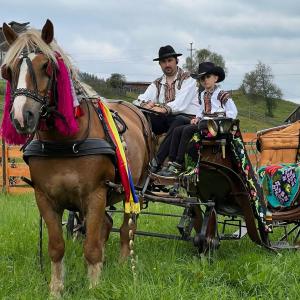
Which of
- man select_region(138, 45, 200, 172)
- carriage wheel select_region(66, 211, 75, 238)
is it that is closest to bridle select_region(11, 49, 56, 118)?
man select_region(138, 45, 200, 172)

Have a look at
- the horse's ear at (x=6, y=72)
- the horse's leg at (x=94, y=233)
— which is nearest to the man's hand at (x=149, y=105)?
the horse's leg at (x=94, y=233)

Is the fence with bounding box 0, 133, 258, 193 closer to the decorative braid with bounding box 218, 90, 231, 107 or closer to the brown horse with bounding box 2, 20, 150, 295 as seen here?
the decorative braid with bounding box 218, 90, 231, 107

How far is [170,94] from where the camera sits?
592 cm

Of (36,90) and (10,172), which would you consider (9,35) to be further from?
(10,172)

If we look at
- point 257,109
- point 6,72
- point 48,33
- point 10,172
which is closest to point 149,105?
point 48,33

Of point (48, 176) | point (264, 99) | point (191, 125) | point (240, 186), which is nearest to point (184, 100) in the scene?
point (191, 125)

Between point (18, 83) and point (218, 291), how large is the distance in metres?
2.15

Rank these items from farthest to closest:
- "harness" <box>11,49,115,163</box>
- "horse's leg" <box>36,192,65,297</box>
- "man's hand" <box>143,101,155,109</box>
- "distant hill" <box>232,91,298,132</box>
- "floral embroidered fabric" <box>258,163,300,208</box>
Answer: "distant hill" <box>232,91,298,132</box> → "man's hand" <box>143,101,155,109</box> → "floral embroidered fabric" <box>258,163,300,208</box> → "horse's leg" <box>36,192,65,297</box> → "harness" <box>11,49,115,163</box>

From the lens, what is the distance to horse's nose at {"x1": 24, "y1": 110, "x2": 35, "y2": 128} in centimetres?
352

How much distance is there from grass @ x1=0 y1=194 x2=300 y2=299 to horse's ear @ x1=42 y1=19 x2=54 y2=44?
6.50 feet

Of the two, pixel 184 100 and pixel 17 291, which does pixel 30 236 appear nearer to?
pixel 17 291

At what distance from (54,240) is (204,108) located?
2.12 m

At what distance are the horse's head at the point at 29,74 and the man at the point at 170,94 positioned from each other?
1982 millimetres

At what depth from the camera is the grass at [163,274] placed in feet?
12.8
